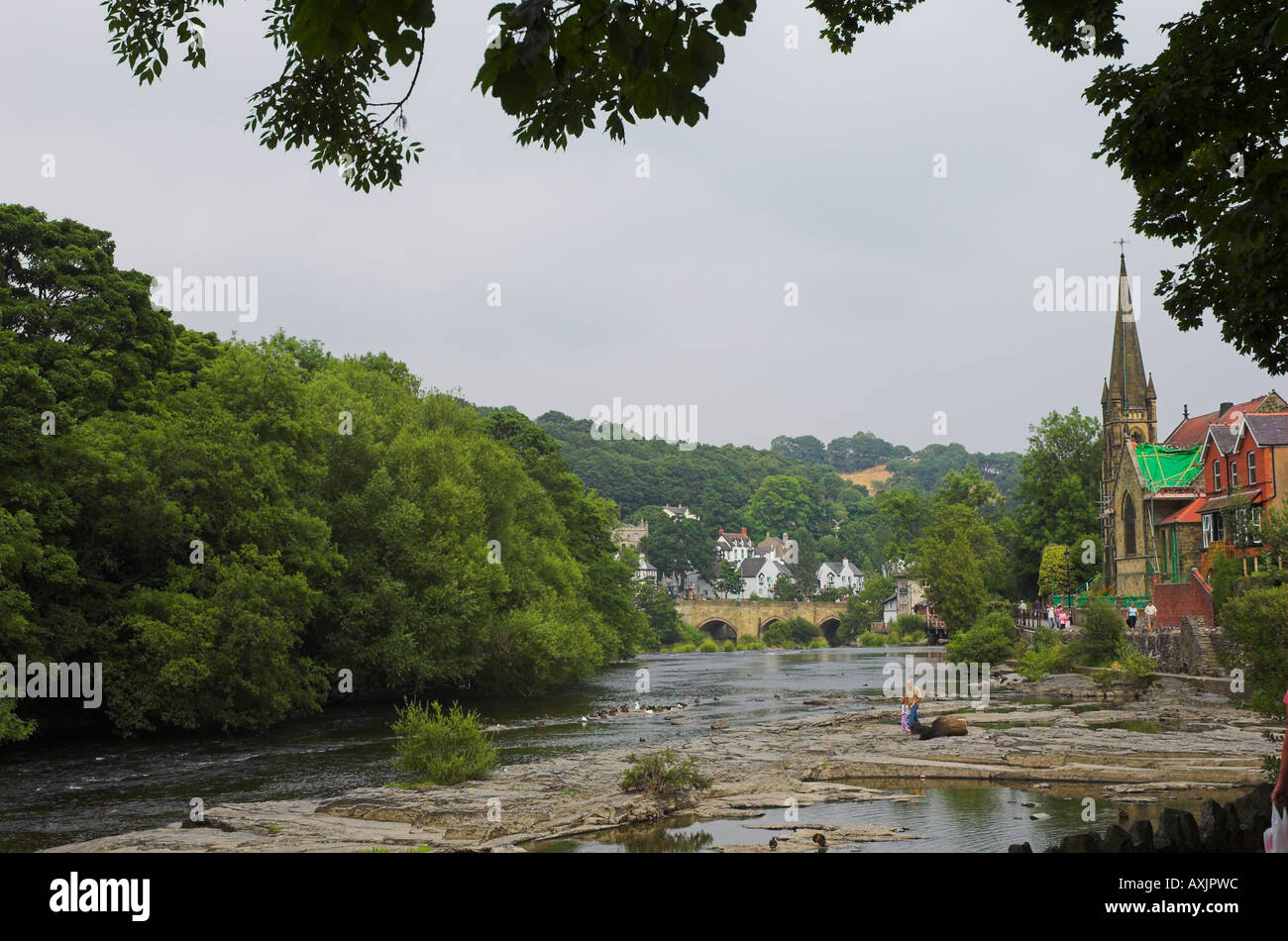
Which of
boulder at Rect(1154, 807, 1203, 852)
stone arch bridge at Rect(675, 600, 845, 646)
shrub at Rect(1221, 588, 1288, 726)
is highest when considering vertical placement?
shrub at Rect(1221, 588, 1288, 726)

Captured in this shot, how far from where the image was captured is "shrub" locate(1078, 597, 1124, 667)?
159ft

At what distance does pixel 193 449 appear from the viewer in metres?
36.4

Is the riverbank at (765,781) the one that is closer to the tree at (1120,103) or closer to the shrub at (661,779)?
the shrub at (661,779)

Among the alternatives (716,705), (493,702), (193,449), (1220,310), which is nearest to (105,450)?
(193,449)

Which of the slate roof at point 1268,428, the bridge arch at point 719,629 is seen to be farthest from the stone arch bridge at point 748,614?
the slate roof at point 1268,428

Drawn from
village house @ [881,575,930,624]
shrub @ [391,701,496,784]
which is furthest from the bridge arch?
shrub @ [391,701,496,784]

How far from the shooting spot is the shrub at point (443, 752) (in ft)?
75.7

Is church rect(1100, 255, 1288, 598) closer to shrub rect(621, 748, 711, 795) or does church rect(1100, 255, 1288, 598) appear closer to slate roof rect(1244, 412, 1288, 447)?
slate roof rect(1244, 412, 1288, 447)

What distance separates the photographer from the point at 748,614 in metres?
145

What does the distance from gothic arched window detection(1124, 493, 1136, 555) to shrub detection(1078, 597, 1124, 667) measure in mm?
18489

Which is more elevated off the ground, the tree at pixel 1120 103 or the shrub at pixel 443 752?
the tree at pixel 1120 103

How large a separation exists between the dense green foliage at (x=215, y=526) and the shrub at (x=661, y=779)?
16205 mm

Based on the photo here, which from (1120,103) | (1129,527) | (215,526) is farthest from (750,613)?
(1120,103)
